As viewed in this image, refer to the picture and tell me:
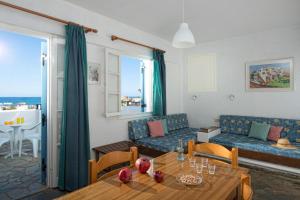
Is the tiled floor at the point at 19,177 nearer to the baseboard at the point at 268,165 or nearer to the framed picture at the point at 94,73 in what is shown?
the framed picture at the point at 94,73

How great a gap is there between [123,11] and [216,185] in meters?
2.81

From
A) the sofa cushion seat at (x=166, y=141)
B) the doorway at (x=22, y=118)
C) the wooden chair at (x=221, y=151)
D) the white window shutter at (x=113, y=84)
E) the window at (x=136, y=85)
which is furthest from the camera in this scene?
the window at (x=136, y=85)

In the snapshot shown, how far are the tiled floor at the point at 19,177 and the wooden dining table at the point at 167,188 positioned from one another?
6.45 ft

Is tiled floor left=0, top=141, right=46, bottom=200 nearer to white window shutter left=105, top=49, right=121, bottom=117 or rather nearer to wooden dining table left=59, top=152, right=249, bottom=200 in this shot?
white window shutter left=105, top=49, right=121, bottom=117

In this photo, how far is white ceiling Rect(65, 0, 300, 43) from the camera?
2.76m

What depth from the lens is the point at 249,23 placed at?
3.51 meters

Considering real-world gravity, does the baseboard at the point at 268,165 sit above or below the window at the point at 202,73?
below

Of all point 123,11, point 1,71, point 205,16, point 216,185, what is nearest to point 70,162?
point 216,185

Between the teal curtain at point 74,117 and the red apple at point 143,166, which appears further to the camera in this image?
the teal curtain at point 74,117

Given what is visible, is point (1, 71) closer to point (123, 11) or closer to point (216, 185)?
point (123, 11)

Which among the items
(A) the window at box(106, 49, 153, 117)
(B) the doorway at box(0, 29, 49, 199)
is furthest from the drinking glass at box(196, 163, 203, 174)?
(A) the window at box(106, 49, 153, 117)

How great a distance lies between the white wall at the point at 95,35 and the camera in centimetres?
236

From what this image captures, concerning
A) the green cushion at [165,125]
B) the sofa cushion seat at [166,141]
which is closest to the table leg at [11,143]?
the sofa cushion seat at [166,141]

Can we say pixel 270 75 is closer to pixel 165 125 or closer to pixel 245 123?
pixel 245 123
